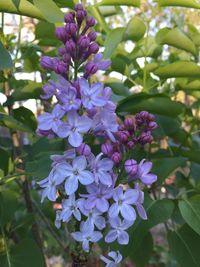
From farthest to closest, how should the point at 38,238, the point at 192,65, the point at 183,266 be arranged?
the point at 38,238 < the point at 192,65 < the point at 183,266

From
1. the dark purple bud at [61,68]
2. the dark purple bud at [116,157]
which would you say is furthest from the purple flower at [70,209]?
the dark purple bud at [61,68]

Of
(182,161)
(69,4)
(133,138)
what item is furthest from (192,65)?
(133,138)

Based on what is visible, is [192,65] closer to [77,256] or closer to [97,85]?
[97,85]

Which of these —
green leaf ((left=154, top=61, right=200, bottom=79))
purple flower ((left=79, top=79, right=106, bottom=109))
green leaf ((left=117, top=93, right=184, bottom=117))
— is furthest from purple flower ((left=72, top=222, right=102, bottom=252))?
green leaf ((left=154, top=61, right=200, bottom=79))

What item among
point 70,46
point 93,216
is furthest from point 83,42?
point 93,216

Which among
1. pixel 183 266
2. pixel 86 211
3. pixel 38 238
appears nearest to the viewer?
pixel 86 211

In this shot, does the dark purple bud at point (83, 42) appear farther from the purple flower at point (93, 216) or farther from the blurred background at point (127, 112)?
the purple flower at point (93, 216)
